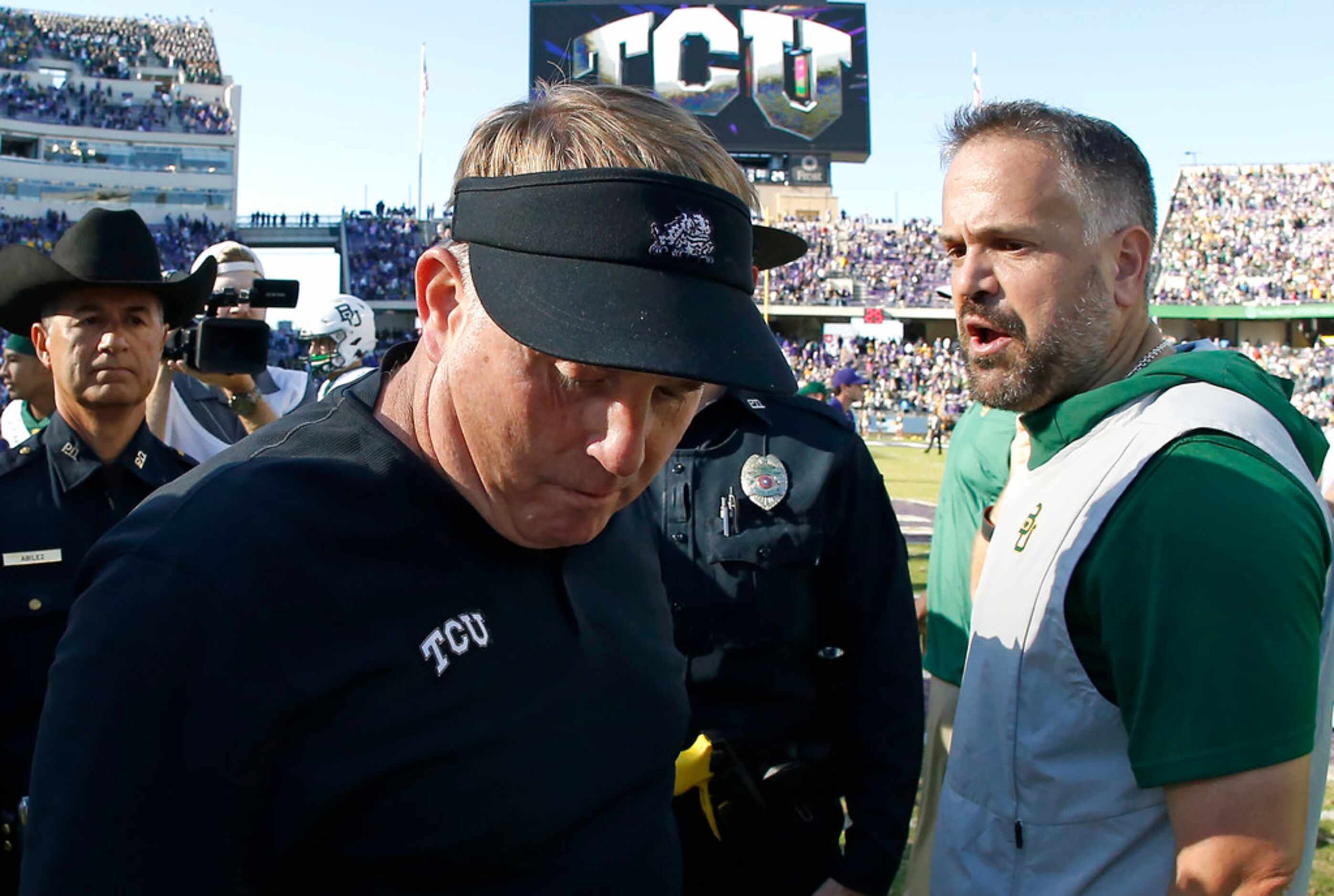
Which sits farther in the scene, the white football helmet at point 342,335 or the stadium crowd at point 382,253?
the stadium crowd at point 382,253

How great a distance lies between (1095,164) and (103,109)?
65.6 metres

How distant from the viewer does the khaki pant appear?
3461 mm

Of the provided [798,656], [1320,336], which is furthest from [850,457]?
[1320,336]

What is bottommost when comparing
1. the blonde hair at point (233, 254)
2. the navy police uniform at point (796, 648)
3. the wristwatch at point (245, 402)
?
the navy police uniform at point (796, 648)

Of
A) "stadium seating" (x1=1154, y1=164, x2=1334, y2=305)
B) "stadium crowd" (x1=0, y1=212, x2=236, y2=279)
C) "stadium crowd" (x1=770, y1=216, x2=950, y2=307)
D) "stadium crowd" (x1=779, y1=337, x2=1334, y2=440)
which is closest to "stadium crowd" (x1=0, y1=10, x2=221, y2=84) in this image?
"stadium crowd" (x1=0, y1=212, x2=236, y2=279)

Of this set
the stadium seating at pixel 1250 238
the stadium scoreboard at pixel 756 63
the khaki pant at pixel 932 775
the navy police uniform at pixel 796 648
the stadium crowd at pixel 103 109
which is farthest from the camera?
the stadium crowd at pixel 103 109

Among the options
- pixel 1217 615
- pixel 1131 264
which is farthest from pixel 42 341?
pixel 1217 615

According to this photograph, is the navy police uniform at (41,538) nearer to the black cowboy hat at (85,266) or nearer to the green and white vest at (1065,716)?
the black cowboy hat at (85,266)

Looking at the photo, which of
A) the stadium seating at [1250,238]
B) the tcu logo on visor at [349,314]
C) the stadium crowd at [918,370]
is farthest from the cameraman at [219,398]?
the stadium seating at [1250,238]

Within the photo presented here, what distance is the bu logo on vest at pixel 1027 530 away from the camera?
5.97ft

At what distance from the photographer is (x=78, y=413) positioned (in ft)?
9.98

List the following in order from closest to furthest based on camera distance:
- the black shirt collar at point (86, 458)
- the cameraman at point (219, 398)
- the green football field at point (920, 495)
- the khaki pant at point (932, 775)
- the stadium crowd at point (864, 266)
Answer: the black shirt collar at point (86, 458) → the khaki pant at point (932, 775) → the cameraman at point (219, 398) → the green football field at point (920, 495) → the stadium crowd at point (864, 266)

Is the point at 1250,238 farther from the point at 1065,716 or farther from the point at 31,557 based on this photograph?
the point at 31,557

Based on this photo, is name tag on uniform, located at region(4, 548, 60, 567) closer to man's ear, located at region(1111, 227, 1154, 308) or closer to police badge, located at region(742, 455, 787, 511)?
police badge, located at region(742, 455, 787, 511)
